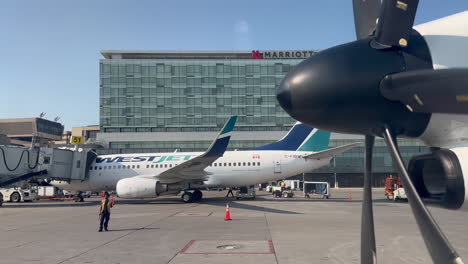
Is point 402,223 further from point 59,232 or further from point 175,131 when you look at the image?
point 175,131

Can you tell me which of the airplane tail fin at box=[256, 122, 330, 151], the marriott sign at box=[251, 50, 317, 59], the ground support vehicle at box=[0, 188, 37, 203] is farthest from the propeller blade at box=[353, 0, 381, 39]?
the marriott sign at box=[251, 50, 317, 59]

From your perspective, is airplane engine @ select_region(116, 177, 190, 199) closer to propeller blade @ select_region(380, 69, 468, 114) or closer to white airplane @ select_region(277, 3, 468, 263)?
white airplane @ select_region(277, 3, 468, 263)

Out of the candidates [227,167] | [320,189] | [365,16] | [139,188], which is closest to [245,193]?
[227,167]

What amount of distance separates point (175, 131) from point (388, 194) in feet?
153

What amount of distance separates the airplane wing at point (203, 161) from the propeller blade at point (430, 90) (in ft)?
59.5

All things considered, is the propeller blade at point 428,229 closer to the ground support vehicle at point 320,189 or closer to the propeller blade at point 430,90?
the propeller blade at point 430,90

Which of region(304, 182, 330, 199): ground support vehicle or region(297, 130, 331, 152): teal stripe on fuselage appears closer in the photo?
region(297, 130, 331, 152): teal stripe on fuselage

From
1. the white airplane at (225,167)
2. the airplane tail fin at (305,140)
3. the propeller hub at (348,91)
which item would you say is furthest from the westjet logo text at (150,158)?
the propeller hub at (348,91)

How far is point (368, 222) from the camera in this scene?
540cm

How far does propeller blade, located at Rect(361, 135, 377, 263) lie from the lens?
5.29 meters

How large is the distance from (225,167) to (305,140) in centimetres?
666

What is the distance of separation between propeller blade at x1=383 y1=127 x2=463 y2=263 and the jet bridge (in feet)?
94.7

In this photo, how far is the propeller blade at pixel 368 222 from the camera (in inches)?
208

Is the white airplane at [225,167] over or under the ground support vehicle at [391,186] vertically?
over
